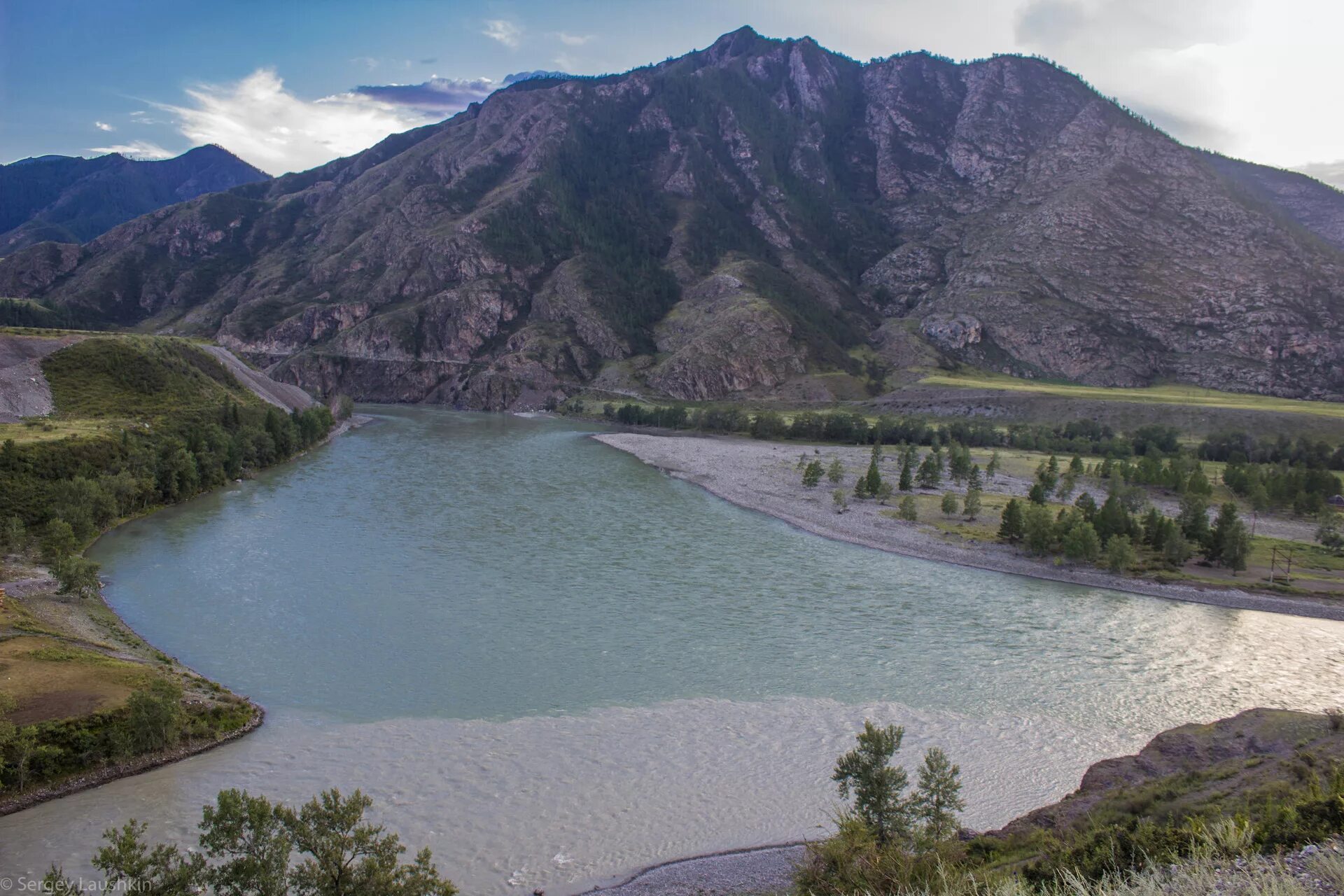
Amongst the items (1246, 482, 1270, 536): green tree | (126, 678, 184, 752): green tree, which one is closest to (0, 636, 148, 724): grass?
(126, 678, 184, 752): green tree

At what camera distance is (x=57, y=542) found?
4103 cm

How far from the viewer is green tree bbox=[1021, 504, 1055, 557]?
5416 centimetres

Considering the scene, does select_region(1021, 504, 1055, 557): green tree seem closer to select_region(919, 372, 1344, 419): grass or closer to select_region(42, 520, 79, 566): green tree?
select_region(42, 520, 79, 566): green tree

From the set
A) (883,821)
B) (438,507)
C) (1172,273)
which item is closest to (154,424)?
(438,507)

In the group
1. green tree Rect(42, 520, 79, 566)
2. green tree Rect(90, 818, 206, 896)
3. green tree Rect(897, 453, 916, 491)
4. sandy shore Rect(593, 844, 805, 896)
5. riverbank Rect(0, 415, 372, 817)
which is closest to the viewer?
green tree Rect(90, 818, 206, 896)

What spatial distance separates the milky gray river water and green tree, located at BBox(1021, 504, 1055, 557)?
4.66 metres

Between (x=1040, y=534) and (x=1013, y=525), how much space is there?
288 centimetres

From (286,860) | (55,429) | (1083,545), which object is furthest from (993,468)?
(55,429)

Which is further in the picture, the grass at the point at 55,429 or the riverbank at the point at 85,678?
the grass at the point at 55,429

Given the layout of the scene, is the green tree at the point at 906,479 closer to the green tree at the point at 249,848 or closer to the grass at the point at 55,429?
the green tree at the point at 249,848

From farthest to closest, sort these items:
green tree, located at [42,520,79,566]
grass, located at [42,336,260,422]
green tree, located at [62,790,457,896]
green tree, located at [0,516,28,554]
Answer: grass, located at [42,336,260,422] → green tree, located at [0,516,28,554] → green tree, located at [42,520,79,566] → green tree, located at [62,790,457,896]

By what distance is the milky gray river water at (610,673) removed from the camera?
2280cm

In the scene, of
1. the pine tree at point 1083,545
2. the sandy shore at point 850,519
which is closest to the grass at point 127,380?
the sandy shore at point 850,519

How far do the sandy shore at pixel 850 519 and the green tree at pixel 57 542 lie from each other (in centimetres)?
4884
